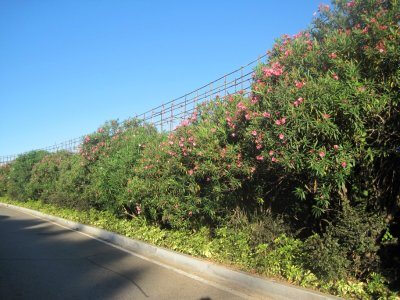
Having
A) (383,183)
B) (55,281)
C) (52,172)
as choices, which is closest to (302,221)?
(383,183)

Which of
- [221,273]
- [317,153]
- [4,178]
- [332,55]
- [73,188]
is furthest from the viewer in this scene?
[4,178]

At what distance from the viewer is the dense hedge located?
207 inches

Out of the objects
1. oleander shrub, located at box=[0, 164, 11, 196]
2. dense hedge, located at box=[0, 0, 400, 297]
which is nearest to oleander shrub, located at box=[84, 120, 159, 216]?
dense hedge, located at box=[0, 0, 400, 297]

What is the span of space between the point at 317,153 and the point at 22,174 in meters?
29.0

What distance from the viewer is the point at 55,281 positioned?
22.8 feet

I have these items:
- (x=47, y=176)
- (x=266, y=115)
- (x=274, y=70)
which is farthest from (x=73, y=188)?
(x=266, y=115)

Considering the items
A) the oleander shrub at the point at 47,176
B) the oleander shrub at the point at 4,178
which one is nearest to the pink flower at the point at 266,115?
the oleander shrub at the point at 47,176

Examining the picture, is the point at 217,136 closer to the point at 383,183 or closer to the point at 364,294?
the point at 383,183

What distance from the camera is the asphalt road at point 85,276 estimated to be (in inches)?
244

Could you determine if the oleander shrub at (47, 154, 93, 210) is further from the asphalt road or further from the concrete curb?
the asphalt road

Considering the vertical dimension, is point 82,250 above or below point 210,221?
below

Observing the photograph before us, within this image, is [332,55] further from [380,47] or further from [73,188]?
[73,188]

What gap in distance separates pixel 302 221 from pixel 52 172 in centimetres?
2000

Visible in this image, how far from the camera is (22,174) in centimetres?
2997
